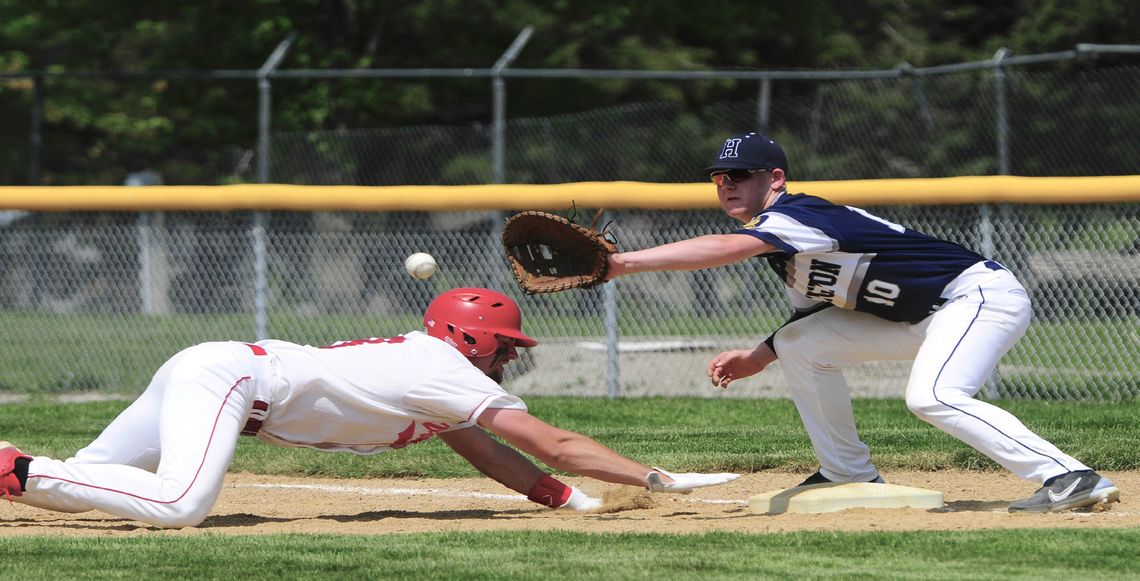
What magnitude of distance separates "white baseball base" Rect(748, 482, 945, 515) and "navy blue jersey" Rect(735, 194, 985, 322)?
0.66 meters

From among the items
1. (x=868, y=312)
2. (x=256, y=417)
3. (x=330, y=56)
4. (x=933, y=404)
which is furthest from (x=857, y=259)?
(x=330, y=56)

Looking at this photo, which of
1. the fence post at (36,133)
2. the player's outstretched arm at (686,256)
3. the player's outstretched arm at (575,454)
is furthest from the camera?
the fence post at (36,133)

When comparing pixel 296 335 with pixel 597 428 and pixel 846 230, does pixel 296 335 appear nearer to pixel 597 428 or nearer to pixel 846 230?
pixel 597 428

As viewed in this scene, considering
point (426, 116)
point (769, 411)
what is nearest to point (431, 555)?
point (769, 411)

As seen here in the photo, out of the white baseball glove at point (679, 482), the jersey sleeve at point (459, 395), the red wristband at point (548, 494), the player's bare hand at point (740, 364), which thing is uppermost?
the jersey sleeve at point (459, 395)

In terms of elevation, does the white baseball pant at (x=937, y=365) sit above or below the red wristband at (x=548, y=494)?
above

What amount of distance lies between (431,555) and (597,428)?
364 cm

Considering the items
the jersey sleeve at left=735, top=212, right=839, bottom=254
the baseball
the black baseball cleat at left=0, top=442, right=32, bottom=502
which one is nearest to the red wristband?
the jersey sleeve at left=735, top=212, right=839, bottom=254

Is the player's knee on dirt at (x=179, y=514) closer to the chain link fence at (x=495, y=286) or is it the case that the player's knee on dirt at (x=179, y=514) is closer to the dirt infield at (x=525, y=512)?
the dirt infield at (x=525, y=512)

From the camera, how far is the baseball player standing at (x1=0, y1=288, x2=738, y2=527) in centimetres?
508

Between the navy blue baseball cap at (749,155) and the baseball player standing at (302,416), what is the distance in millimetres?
982

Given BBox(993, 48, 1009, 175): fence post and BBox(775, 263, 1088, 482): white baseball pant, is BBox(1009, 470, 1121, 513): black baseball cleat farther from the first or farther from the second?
BBox(993, 48, 1009, 175): fence post

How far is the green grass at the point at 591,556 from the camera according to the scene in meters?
4.23

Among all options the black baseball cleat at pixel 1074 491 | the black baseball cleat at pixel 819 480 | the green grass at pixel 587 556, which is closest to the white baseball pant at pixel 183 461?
the green grass at pixel 587 556
